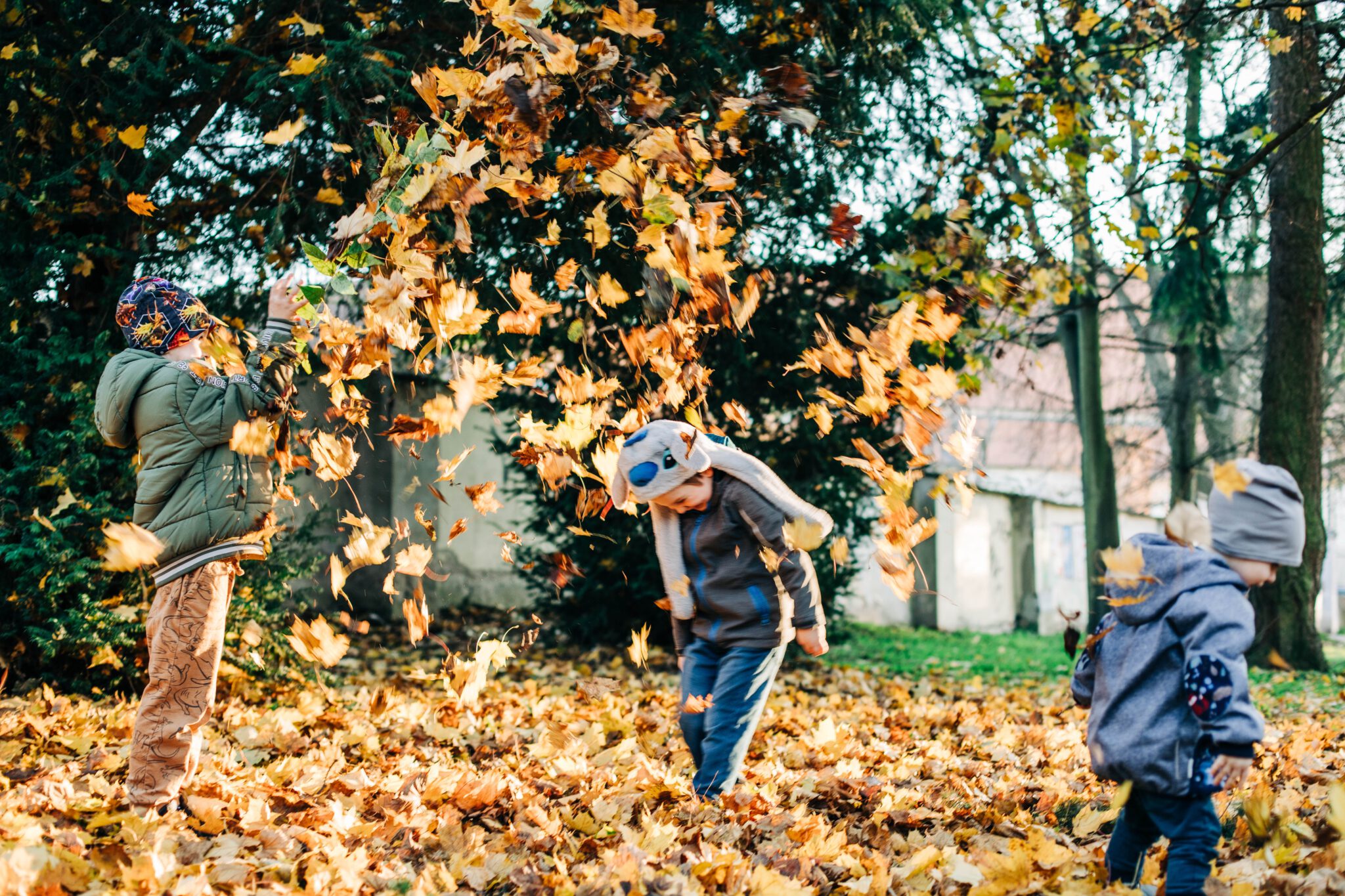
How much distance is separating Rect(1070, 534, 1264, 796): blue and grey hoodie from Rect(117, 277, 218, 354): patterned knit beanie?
2860mm

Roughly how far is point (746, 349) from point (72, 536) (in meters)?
4.59

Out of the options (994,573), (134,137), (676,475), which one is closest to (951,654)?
(994,573)

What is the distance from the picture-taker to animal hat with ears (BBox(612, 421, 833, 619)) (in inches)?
126

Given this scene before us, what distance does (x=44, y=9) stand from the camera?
4.68 m

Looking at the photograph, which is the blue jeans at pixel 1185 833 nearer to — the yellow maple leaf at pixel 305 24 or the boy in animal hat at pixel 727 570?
the boy in animal hat at pixel 727 570

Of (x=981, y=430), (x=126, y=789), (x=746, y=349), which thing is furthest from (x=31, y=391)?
(x=981, y=430)

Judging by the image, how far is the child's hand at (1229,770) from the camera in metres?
2.17

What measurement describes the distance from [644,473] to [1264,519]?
68.0 inches

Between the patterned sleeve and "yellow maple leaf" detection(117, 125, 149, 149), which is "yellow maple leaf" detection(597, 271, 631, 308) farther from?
the patterned sleeve

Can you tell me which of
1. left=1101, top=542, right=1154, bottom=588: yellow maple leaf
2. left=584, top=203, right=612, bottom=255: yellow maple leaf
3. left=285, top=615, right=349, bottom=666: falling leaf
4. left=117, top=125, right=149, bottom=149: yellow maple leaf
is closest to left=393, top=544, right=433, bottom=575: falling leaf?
left=285, top=615, right=349, bottom=666: falling leaf

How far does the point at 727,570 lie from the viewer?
330 cm

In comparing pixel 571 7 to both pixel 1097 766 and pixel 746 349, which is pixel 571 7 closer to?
pixel 1097 766

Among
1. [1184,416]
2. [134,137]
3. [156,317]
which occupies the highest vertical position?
[134,137]

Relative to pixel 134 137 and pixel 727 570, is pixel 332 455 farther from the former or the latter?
pixel 134 137
